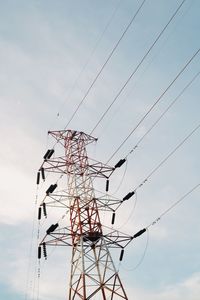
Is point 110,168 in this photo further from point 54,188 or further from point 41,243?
point 41,243

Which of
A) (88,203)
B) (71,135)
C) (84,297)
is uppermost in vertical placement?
(71,135)

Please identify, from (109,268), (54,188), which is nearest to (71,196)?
(54,188)

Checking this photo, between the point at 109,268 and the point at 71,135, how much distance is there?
11.4 m

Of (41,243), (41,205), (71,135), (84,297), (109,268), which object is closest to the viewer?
(84,297)

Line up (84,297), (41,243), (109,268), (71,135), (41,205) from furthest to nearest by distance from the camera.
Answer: (71,135) < (41,205) < (41,243) < (109,268) < (84,297)

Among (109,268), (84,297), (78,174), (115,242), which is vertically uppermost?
(78,174)

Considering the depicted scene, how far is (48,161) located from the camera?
1238 inches

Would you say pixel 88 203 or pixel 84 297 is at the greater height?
pixel 88 203

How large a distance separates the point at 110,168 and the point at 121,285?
8.55 meters

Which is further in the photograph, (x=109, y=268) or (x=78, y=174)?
(x=78, y=174)

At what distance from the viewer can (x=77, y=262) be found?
26.0 meters

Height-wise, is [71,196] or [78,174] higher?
[78,174]

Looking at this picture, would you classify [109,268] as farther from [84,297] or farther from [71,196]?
[71,196]

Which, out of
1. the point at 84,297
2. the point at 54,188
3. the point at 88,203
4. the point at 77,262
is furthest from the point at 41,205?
the point at 84,297
